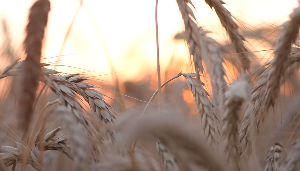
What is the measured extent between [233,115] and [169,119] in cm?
18

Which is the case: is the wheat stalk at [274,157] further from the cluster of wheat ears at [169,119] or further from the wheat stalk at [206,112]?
the wheat stalk at [206,112]

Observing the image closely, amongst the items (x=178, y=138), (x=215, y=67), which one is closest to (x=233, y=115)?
(x=178, y=138)

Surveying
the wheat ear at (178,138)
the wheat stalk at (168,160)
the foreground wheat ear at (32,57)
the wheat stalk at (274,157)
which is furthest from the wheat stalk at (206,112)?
the foreground wheat ear at (32,57)

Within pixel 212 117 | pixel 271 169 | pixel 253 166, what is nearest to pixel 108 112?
pixel 212 117

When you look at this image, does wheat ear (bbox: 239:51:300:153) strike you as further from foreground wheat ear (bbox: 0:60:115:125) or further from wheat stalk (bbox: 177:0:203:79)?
foreground wheat ear (bbox: 0:60:115:125)

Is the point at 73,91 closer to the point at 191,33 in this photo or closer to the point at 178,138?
the point at 191,33

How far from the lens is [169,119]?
0.83 meters

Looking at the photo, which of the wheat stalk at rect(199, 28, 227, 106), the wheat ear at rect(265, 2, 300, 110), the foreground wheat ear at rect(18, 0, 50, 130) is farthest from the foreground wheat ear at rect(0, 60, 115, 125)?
the wheat ear at rect(265, 2, 300, 110)

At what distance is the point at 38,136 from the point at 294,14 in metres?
0.87

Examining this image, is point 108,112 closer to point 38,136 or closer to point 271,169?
point 38,136

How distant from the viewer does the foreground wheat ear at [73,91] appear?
49.2 inches

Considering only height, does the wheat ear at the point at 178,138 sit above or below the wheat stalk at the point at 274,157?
above

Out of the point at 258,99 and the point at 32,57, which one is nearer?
the point at 32,57

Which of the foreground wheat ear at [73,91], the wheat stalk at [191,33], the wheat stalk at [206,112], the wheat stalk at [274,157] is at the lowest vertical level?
the wheat stalk at [274,157]
